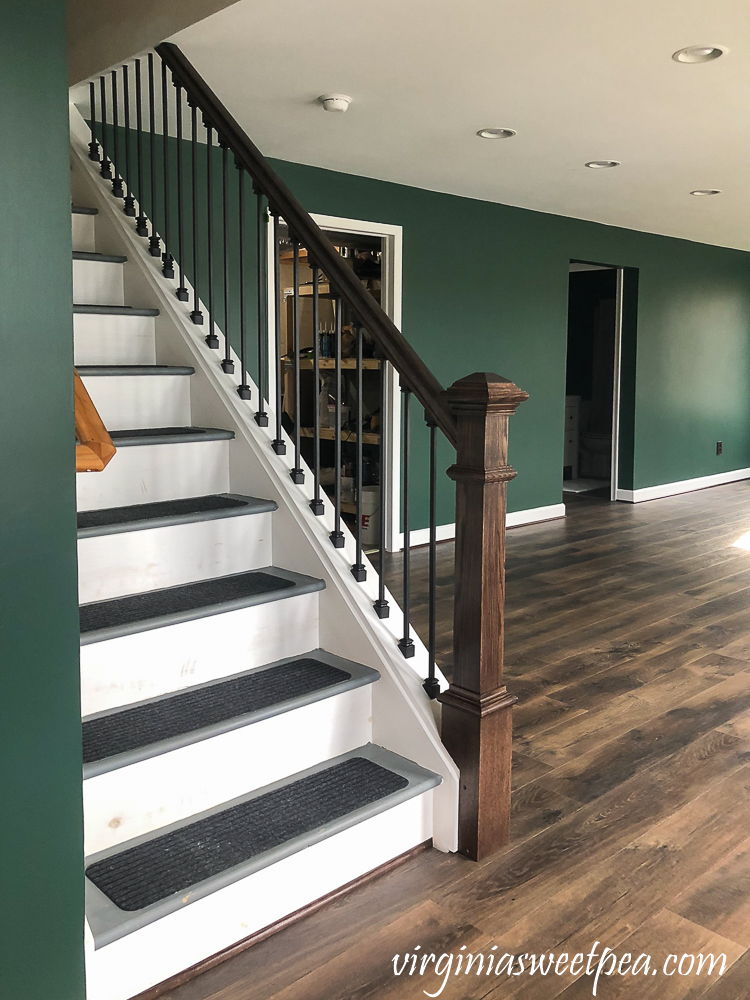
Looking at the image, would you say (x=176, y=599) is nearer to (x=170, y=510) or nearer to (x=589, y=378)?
(x=170, y=510)

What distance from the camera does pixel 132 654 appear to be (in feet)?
7.27

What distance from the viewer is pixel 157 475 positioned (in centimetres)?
281

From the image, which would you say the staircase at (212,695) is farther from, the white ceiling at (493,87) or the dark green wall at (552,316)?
the dark green wall at (552,316)

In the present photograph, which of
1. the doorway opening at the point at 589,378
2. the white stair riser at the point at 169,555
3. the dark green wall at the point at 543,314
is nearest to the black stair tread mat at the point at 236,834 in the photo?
the white stair riser at the point at 169,555


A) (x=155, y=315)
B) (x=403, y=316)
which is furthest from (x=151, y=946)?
(x=403, y=316)

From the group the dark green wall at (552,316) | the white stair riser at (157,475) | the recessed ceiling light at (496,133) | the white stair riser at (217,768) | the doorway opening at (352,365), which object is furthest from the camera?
the dark green wall at (552,316)

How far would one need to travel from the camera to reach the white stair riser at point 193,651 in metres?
2.17

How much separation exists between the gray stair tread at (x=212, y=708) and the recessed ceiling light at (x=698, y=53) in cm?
262

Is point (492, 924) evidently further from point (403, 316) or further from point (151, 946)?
point (403, 316)

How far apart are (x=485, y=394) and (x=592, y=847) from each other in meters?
1.22

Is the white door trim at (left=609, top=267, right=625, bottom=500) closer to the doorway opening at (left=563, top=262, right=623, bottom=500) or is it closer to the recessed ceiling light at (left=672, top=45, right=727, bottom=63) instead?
the doorway opening at (left=563, top=262, right=623, bottom=500)

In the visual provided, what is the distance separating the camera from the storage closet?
6.18 metres

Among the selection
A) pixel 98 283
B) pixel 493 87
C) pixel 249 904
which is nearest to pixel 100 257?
pixel 98 283

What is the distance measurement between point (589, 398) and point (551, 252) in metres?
2.99
